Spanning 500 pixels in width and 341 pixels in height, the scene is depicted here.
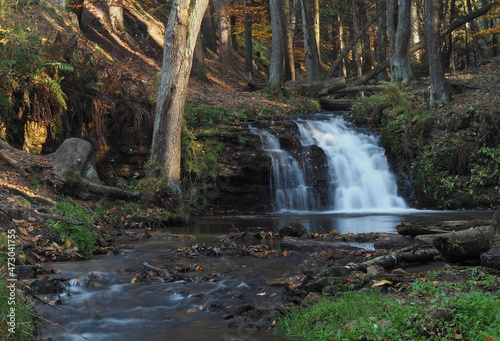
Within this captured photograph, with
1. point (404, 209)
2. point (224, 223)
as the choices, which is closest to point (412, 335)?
point (224, 223)

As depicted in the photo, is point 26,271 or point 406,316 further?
point 26,271

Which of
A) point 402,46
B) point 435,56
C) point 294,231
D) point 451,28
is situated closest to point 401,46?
point 402,46

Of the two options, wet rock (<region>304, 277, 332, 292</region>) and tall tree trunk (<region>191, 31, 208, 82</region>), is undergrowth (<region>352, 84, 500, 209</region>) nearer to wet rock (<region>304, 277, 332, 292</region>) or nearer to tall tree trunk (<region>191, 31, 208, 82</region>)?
tall tree trunk (<region>191, 31, 208, 82</region>)

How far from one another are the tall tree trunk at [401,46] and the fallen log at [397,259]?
15.1 m

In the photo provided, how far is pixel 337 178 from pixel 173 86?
6.75 m

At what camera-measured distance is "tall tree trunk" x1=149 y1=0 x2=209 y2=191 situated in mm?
12336

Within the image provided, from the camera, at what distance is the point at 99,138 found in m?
13.5

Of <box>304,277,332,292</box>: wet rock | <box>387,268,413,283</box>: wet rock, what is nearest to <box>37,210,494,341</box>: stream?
<box>304,277,332,292</box>: wet rock

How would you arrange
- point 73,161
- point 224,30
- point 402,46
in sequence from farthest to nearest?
point 224,30
point 402,46
point 73,161

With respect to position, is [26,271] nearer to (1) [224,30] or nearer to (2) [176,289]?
(2) [176,289]

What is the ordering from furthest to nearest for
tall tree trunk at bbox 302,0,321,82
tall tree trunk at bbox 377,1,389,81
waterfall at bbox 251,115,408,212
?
tall tree trunk at bbox 377,1,389,81
tall tree trunk at bbox 302,0,321,82
waterfall at bbox 251,115,408,212

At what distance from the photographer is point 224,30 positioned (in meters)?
27.7

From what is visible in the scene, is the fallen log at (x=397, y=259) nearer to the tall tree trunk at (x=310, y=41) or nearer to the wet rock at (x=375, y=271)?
the wet rock at (x=375, y=271)

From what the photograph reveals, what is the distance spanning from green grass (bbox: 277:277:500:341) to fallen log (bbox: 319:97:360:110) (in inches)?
667
